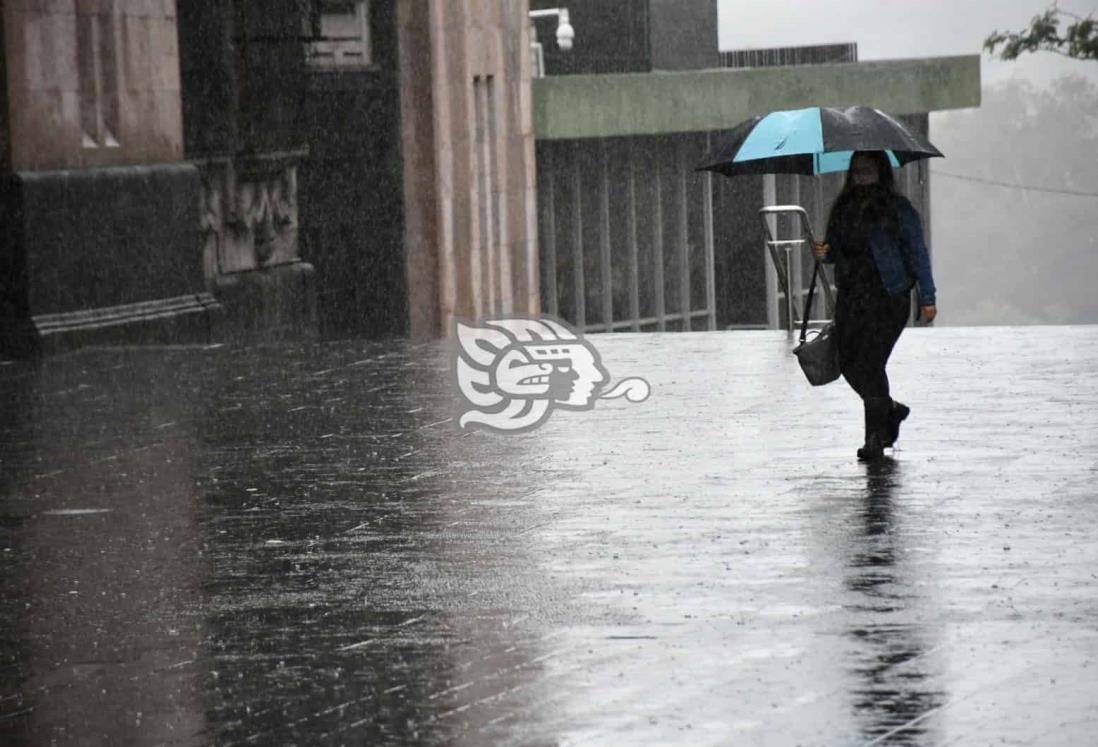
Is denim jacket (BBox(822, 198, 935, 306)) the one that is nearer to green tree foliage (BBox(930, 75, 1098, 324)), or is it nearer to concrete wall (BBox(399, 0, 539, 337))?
concrete wall (BBox(399, 0, 539, 337))

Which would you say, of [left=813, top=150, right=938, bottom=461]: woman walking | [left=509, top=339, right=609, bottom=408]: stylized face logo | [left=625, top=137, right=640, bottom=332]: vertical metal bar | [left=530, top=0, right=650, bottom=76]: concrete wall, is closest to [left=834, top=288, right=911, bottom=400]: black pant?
[left=813, top=150, right=938, bottom=461]: woman walking

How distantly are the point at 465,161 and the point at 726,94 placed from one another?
30.0 ft

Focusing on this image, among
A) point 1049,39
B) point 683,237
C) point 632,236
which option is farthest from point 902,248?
point 683,237

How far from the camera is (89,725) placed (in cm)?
596

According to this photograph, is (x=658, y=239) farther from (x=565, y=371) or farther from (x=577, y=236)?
(x=565, y=371)

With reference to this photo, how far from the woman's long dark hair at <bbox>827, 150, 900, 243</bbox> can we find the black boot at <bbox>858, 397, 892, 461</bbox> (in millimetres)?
841

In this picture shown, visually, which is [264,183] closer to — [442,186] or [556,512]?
[442,186]

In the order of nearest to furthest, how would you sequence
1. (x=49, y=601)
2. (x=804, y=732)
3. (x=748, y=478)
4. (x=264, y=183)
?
(x=804, y=732) < (x=49, y=601) < (x=748, y=478) < (x=264, y=183)

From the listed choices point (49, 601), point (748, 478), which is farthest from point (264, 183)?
point (49, 601)

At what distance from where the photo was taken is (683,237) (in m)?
38.5

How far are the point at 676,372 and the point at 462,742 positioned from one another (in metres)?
9.34

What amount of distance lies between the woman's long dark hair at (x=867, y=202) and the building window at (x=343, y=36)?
55.0 ft

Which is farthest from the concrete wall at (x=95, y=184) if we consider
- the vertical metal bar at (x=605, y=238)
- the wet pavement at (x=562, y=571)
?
the vertical metal bar at (x=605, y=238)

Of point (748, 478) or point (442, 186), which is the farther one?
point (442, 186)
